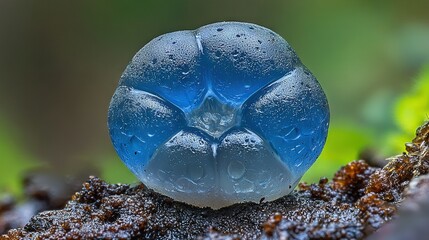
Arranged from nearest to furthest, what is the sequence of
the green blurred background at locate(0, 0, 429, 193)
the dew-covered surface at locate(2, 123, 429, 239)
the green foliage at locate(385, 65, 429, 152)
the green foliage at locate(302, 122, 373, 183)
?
the dew-covered surface at locate(2, 123, 429, 239)
the green foliage at locate(385, 65, 429, 152)
the green foliage at locate(302, 122, 373, 183)
the green blurred background at locate(0, 0, 429, 193)

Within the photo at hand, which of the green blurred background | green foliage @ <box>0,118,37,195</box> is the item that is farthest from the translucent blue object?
the green blurred background

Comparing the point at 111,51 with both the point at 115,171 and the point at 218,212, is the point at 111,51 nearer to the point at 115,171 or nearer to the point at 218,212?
the point at 115,171

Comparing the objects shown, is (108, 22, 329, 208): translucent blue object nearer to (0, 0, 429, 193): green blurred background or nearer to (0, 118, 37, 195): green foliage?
(0, 118, 37, 195): green foliage

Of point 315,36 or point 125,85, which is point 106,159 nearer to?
point 315,36

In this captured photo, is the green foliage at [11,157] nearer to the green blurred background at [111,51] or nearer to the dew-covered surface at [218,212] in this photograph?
the green blurred background at [111,51]

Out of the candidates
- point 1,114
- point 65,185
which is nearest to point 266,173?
point 65,185

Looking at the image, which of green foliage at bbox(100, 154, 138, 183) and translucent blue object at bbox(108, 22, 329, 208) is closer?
translucent blue object at bbox(108, 22, 329, 208)
